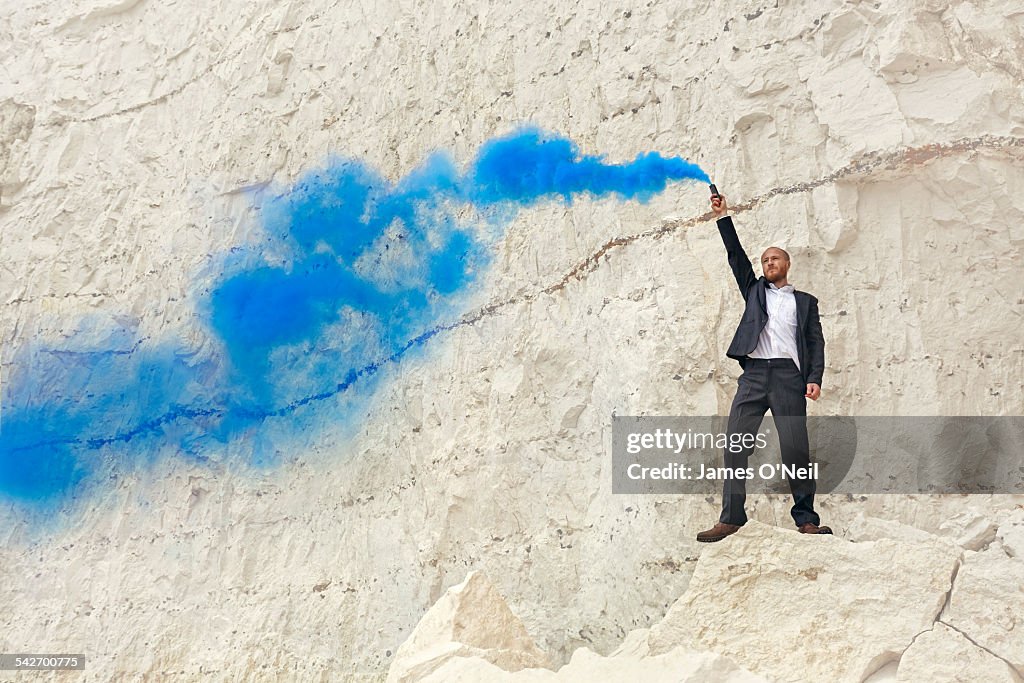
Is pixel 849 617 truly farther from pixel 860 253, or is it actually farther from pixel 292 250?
pixel 292 250

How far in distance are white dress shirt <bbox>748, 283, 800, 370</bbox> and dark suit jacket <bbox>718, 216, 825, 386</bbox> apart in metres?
0.02

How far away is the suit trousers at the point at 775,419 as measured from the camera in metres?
4.50

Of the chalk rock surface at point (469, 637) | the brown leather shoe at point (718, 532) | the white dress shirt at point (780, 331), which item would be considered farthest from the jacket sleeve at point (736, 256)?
the chalk rock surface at point (469, 637)

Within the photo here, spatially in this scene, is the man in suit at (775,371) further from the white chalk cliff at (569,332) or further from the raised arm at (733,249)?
the white chalk cliff at (569,332)

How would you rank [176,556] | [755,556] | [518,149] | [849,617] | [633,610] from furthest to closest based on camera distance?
[176,556]
[518,149]
[633,610]
[755,556]
[849,617]

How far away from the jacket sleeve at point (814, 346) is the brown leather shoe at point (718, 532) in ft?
2.56

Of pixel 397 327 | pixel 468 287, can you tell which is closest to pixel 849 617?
pixel 468 287

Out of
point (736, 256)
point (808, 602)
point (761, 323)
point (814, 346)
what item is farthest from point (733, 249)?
point (808, 602)

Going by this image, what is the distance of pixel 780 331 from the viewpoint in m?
4.58

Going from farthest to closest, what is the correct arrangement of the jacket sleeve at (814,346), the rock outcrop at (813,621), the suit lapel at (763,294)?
the suit lapel at (763,294) < the jacket sleeve at (814,346) < the rock outcrop at (813,621)

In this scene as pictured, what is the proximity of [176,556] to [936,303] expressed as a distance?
19.4 feet

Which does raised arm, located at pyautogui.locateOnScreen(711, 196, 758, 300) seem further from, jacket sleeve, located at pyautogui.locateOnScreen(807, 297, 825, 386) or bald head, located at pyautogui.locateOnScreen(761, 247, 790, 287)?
jacket sleeve, located at pyautogui.locateOnScreen(807, 297, 825, 386)

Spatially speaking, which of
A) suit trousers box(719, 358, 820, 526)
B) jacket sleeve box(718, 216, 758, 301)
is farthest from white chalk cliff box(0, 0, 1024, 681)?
jacket sleeve box(718, 216, 758, 301)

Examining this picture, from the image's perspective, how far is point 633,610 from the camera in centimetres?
529
